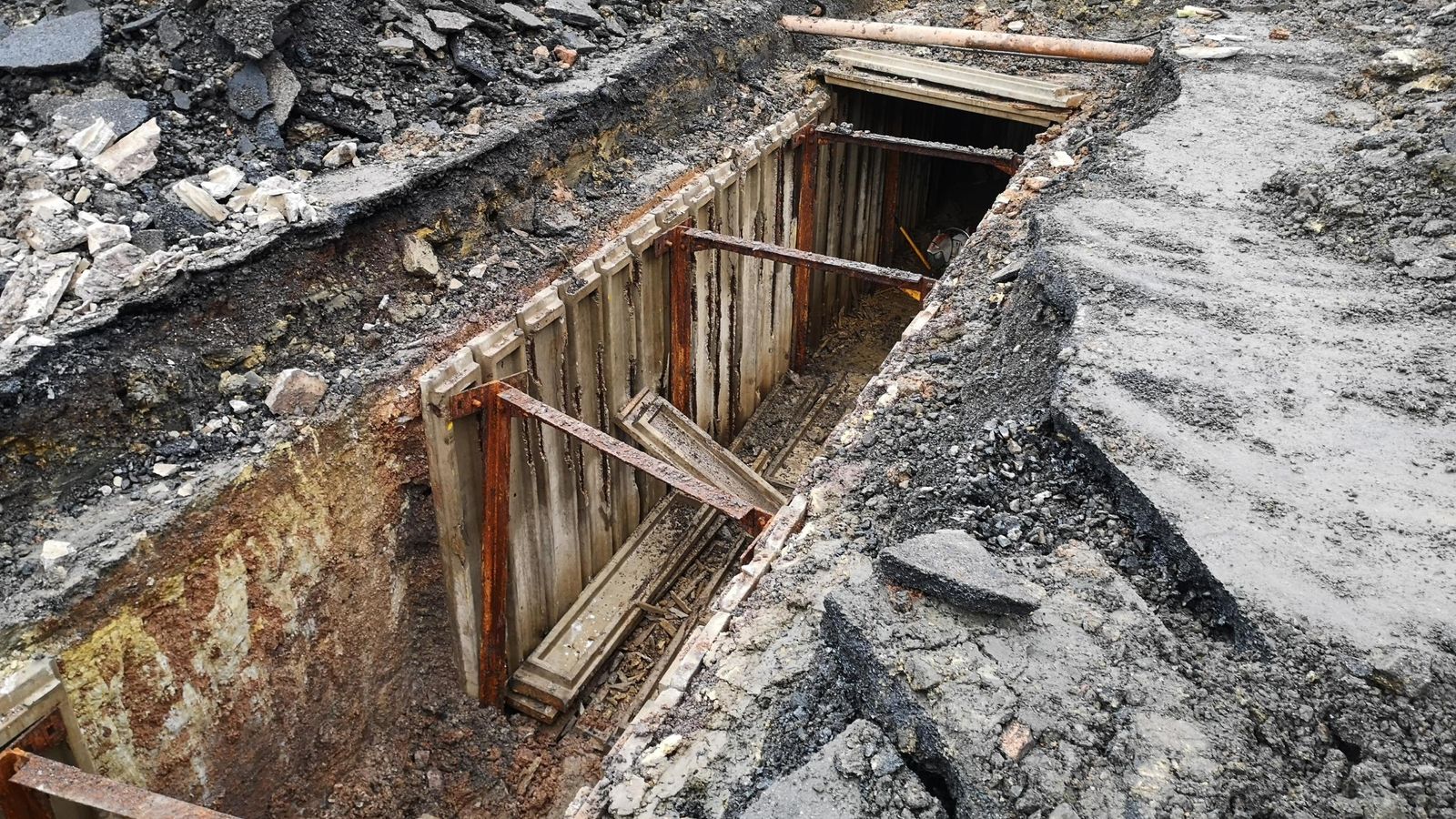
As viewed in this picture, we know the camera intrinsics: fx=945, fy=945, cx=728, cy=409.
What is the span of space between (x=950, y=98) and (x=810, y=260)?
10.1 feet

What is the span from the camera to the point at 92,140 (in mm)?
4902

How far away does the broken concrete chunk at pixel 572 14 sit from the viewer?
275 inches

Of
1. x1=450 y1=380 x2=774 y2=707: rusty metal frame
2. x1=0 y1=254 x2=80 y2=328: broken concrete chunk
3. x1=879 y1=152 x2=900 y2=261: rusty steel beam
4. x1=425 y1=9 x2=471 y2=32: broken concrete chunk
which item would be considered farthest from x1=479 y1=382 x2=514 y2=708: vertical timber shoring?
x1=879 y1=152 x2=900 y2=261: rusty steel beam

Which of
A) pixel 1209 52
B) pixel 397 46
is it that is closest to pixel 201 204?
pixel 397 46

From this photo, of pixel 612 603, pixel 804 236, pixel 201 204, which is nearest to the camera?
pixel 201 204

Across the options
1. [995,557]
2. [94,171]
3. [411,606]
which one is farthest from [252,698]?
[995,557]

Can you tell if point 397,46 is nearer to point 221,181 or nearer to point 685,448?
point 221,181

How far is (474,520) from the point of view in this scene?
4988 millimetres

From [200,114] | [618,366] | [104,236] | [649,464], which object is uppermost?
[200,114]

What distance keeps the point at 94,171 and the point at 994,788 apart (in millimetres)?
5097

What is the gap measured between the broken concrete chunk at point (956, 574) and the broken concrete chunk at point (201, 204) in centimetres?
391

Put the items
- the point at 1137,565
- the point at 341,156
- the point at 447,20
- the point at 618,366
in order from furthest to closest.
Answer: the point at 447,20 < the point at 618,366 < the point at 341,156 < the point at 1137,565

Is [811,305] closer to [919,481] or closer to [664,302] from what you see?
[664,302]

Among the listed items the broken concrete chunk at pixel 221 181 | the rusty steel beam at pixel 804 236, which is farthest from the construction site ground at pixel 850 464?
the rusty steel beam at pixel 804 236
